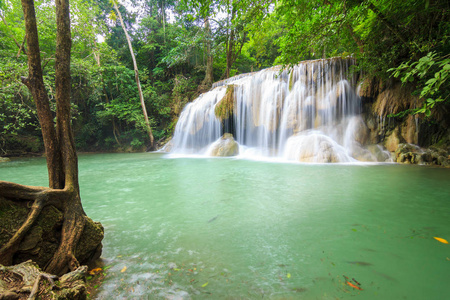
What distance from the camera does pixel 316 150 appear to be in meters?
9.08

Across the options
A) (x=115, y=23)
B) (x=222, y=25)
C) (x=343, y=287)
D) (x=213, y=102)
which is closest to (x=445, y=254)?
(x=343, y=287)

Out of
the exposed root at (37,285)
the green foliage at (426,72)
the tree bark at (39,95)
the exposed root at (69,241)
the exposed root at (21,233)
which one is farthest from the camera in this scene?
the tree bark at (39,95)

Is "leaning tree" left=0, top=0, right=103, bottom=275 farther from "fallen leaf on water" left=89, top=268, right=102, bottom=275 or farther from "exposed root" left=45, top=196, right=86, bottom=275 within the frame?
"fallen leaf on water" left=89, top=268, right=102, bottom=275

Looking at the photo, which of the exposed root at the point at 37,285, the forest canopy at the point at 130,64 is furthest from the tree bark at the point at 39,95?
the forest canopy at the point at 130,64

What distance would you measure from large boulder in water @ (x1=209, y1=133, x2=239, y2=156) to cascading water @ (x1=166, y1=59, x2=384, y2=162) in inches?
13.3

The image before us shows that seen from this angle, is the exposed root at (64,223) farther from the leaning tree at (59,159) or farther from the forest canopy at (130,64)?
the forest canopy at (130,64)

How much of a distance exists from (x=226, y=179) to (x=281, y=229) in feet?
11.1

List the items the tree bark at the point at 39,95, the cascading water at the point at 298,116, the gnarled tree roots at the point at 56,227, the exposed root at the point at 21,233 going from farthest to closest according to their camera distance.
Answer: the cascading water at the point at 298,116 → the tree bark at the point at 39,95 → the gnarled tree roots at the point at 56,227 → the exposed root at the point at 21,233

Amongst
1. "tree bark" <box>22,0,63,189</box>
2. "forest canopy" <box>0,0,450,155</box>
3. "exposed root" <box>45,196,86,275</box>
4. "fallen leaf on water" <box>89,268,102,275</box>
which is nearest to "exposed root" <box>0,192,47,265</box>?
"exposed root" <box>45,196,86,275</box>

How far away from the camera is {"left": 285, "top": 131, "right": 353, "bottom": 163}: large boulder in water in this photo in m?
8.80

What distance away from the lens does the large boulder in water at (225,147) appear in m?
12.2

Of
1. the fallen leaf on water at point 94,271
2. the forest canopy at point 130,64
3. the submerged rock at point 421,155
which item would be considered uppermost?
the forest canopy at point 130,64

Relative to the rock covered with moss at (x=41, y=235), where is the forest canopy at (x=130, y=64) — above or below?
above

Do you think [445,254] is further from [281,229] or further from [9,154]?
[9,154]
